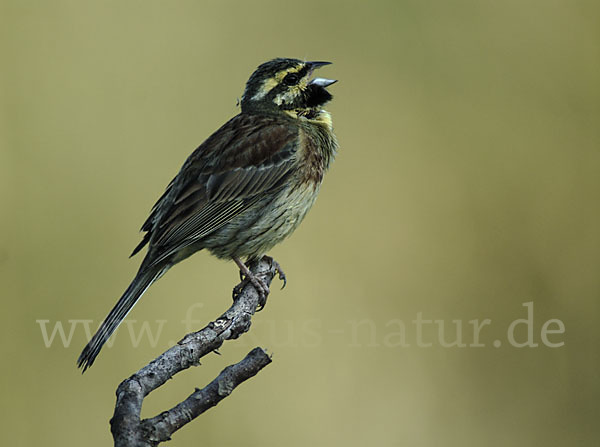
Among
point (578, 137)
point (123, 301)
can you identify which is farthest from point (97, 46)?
point (578, 137)

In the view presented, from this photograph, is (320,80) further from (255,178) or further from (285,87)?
(255,178)

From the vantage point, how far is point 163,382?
7.65 feet

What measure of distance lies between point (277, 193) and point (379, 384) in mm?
1770

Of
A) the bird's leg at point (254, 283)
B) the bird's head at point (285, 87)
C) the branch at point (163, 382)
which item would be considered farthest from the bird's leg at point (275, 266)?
the branch at point (163, 382)

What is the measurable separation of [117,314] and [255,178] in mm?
1141

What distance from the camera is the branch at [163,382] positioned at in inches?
81.0

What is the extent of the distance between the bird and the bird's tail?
3.8 inches

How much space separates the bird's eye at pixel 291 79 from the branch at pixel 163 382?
2.01m

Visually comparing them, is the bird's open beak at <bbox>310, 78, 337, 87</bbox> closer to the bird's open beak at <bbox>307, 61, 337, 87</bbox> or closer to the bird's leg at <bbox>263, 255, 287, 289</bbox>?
the bird's open beak at <bbox>307, 61, 337, 87</bbox>

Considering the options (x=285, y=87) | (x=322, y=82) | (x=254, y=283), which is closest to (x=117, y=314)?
(x=254, y=283)

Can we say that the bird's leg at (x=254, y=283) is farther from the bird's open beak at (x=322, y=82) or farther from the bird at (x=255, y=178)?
the bird's open beak at (x=322, y=82)

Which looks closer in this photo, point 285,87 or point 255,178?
point 255,178

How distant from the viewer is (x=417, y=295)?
5504mm

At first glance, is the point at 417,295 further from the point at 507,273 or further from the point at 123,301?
the point at 123,301
